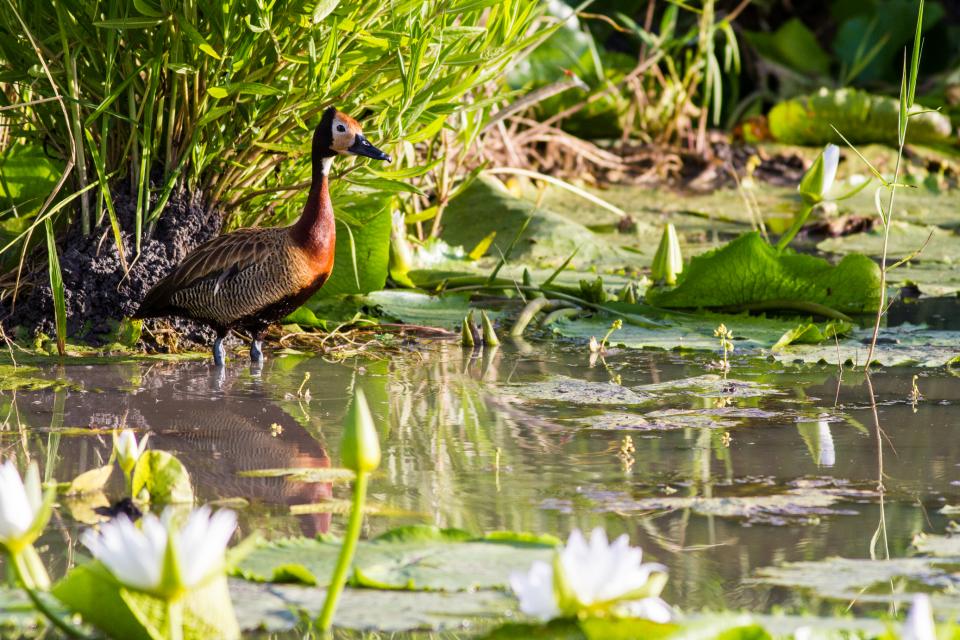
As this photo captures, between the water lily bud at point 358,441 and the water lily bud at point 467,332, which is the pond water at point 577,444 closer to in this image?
the water lily bud at point 467,332

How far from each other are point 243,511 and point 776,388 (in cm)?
154

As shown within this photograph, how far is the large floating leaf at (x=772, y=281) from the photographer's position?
3.89 metres

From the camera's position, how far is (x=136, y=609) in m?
1.36

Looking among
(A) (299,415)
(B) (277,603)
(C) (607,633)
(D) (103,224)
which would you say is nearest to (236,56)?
(D) (103,224)

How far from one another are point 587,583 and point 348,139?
87.7 inches

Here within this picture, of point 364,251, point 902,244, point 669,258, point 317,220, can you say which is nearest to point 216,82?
point 317,220

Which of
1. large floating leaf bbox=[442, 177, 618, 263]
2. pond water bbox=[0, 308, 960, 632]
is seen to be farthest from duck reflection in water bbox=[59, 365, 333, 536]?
large floating leaf bbox=[442, 177, 618, 263]

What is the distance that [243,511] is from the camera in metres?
2.07

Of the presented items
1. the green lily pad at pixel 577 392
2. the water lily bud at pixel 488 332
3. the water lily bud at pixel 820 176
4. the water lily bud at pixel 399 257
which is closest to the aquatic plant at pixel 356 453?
the green lily pad at pixel 577 392

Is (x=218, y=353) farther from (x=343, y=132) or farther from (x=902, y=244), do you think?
(x=902, y=244)

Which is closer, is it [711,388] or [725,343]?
[711,388]

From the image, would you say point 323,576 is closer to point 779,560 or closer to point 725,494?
point 779,560

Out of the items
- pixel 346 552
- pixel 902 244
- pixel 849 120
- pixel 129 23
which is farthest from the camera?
pixel 849 120

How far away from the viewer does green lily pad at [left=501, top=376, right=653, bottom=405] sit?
296 centimetres
